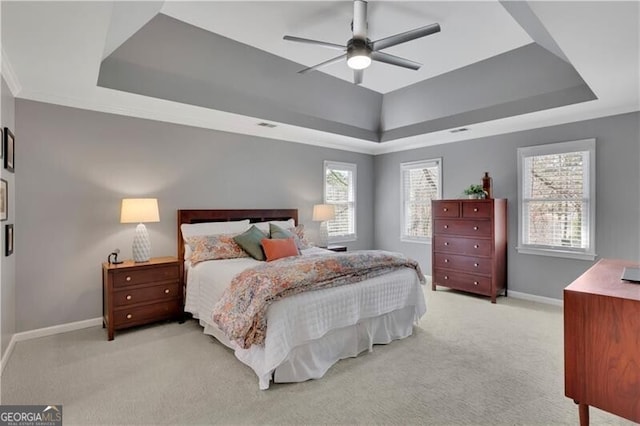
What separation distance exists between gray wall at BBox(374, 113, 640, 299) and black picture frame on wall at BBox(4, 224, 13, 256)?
214 inches

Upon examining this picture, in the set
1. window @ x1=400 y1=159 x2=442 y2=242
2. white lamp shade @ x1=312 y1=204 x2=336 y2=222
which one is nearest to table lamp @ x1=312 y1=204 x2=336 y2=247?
white lamp shade @ x1=312 y1=204 x2=336 y2=222

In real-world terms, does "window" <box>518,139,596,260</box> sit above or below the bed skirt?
above

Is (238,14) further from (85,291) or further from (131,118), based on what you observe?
(85,291)

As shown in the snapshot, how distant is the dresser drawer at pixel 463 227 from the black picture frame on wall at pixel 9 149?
17.0ft

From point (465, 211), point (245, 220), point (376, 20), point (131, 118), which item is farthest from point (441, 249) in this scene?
point (131, 118)

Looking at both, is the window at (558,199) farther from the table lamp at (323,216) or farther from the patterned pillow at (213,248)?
the patterned pillow at (213,248)

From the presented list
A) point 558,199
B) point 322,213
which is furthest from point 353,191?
point 558,199

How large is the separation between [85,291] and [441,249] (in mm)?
4757

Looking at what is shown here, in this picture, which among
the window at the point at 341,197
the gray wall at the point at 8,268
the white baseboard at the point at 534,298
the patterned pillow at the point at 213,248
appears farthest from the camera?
the window at the point at 341,197

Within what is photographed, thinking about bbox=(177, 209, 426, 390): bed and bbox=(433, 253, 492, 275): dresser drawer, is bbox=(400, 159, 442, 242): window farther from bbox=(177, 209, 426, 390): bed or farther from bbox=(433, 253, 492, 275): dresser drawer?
bbox=(177, 209, 426, 390): bed

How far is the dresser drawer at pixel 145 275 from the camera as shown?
3.33 meters

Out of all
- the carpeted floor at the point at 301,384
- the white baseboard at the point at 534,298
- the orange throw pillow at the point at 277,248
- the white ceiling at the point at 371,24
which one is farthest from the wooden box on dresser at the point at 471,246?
the orange throw pillow at the point at 277,248

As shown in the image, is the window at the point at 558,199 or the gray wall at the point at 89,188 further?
the window at the point at 558,199

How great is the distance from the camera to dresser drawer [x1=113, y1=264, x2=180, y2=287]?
333 centimetres
